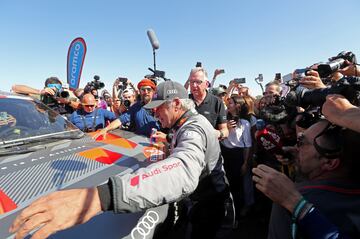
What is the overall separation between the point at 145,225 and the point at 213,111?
94.1 inches

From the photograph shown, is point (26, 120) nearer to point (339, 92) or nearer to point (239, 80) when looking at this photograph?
point (339, 92)

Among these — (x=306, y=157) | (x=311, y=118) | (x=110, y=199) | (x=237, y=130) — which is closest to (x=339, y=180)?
(x=306, y=157)

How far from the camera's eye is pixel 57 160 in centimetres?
187

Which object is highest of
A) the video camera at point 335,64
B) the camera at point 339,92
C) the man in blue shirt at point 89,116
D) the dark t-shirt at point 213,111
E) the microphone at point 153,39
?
the microphone at point 153,39

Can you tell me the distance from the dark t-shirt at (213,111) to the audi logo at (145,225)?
7.13 feet

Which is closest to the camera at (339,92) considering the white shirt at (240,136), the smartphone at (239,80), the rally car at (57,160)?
the rally car at (57,160)

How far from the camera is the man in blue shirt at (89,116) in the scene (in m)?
4.21

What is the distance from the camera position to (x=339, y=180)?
48.0 inches

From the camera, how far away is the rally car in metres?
1.30

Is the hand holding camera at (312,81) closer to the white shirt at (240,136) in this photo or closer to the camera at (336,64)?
the camera at (336,64)

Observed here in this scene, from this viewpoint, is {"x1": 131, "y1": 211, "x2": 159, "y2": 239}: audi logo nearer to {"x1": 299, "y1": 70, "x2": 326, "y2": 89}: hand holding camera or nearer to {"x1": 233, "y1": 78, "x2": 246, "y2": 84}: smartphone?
{"x1": 299, "y1": 70, "x2": 326, "y2": 89}: hand holding camera

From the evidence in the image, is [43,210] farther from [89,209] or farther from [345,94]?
[345,94]

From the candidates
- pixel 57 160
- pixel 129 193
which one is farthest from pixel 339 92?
pixel 57 160

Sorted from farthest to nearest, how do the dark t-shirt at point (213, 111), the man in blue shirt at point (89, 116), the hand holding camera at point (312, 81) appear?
the man in blue shirt at point (89, 116), the dark t-shirt at point (213, 111), the hand holding camera at point (312, 81)
